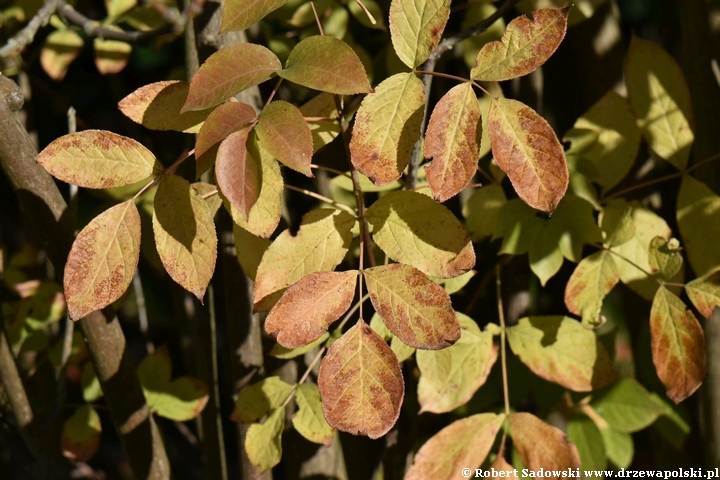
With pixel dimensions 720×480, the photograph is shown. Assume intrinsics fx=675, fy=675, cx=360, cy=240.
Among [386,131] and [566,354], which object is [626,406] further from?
[386,131]

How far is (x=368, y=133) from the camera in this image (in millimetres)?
612

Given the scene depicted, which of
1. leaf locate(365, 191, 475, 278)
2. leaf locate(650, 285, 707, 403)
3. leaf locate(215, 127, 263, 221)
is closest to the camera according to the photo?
leaf locate(215, 127, 263, 221)

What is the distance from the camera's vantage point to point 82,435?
1147 mm

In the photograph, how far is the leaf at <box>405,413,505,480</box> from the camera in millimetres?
905

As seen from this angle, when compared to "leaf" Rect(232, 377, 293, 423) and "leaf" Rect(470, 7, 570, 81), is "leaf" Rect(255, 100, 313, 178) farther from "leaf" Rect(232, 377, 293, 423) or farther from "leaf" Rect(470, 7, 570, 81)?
"leaf" Rect(232, 377, 293, 423)

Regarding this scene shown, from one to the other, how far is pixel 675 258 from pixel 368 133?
1.50 ft

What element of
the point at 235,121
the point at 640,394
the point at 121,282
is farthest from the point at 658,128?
the point at 121,282

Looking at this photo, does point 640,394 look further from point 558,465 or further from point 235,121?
point 235,121

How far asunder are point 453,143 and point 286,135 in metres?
0.15

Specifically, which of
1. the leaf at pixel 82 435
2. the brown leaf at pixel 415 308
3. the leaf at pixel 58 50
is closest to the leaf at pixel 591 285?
the brown leaf at pixel 415 308

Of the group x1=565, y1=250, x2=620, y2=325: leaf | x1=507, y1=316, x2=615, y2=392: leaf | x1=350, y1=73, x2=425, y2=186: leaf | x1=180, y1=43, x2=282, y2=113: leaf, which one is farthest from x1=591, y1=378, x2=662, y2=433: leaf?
x1=180, y1=43, x2=282, y2=113: leaf

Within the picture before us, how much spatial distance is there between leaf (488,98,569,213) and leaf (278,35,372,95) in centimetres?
14

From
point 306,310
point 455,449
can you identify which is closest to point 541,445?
point 455,449

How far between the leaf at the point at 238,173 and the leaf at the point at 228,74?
4cm
